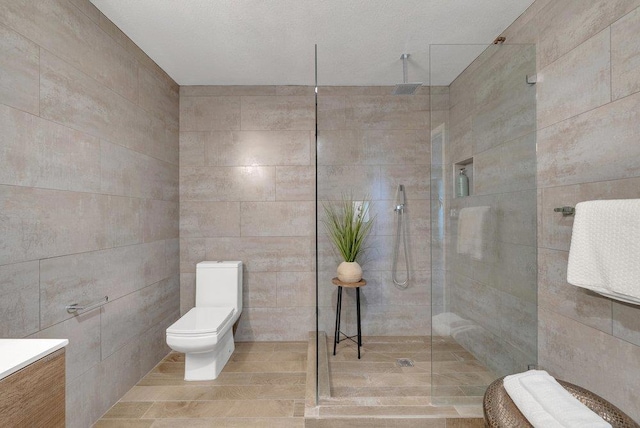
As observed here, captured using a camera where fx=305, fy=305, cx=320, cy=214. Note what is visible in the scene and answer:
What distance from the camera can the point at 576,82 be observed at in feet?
4.87

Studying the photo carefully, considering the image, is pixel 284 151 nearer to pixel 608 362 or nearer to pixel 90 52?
pixel 90 52

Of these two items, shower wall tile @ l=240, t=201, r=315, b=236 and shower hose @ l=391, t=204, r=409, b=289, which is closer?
shower hose @ l=391, t=204, r=409, b=289

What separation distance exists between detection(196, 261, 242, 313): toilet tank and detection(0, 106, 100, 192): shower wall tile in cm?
116

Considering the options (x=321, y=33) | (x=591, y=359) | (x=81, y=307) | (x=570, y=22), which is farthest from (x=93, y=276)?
(x=570, y=22)

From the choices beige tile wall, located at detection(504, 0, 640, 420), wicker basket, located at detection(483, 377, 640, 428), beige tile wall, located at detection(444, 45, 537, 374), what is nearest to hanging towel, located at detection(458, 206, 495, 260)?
beige tile wall, located at detection(444, 45, 537, 374)

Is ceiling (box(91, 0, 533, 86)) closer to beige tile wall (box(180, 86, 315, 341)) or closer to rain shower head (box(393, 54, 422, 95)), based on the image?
rain shower head (box(393, 54, 422, 95))

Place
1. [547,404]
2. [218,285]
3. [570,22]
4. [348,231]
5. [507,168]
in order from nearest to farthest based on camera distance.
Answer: [547,404] → [570,22] → [507,168] → [348,231] → [218,285]

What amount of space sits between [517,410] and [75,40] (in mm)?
2792

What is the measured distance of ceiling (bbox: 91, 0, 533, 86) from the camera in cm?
182

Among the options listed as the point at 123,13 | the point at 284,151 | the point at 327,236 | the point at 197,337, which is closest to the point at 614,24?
the point at 327,236

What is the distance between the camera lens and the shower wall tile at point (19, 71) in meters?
1.32

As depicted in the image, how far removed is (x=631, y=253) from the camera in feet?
3.62

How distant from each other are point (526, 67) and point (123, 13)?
246cm

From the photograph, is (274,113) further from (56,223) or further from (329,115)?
(56,223)
